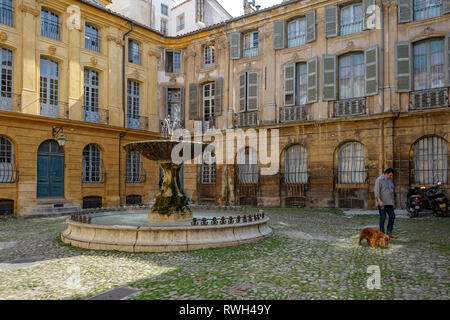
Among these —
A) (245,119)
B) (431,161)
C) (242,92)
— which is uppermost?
(242,92)

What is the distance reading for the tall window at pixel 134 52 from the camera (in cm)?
2042

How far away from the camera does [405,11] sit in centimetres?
1491

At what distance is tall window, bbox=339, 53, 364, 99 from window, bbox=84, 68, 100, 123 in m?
12.1

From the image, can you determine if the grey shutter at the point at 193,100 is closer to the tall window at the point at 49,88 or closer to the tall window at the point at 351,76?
the tall window at the point at 49,88

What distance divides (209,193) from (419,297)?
55.2 ft

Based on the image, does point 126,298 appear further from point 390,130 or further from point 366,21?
point 366,21

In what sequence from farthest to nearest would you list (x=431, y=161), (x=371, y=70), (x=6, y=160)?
(x=371, y=70) → (x=6, y=160) → (x=431, y=161)

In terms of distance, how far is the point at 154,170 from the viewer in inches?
833

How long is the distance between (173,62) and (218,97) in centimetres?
436

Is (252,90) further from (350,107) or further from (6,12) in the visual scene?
(6,12)

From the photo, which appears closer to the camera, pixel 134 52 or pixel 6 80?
pixel 6 80

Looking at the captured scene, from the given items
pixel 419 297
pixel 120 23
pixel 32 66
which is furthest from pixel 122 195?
pixel 419 297

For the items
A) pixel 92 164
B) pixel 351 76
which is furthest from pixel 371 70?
pixel 92 164

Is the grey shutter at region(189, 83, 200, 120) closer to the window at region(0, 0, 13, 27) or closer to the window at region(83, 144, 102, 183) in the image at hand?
the window at region(83, 144, 102, 183)
